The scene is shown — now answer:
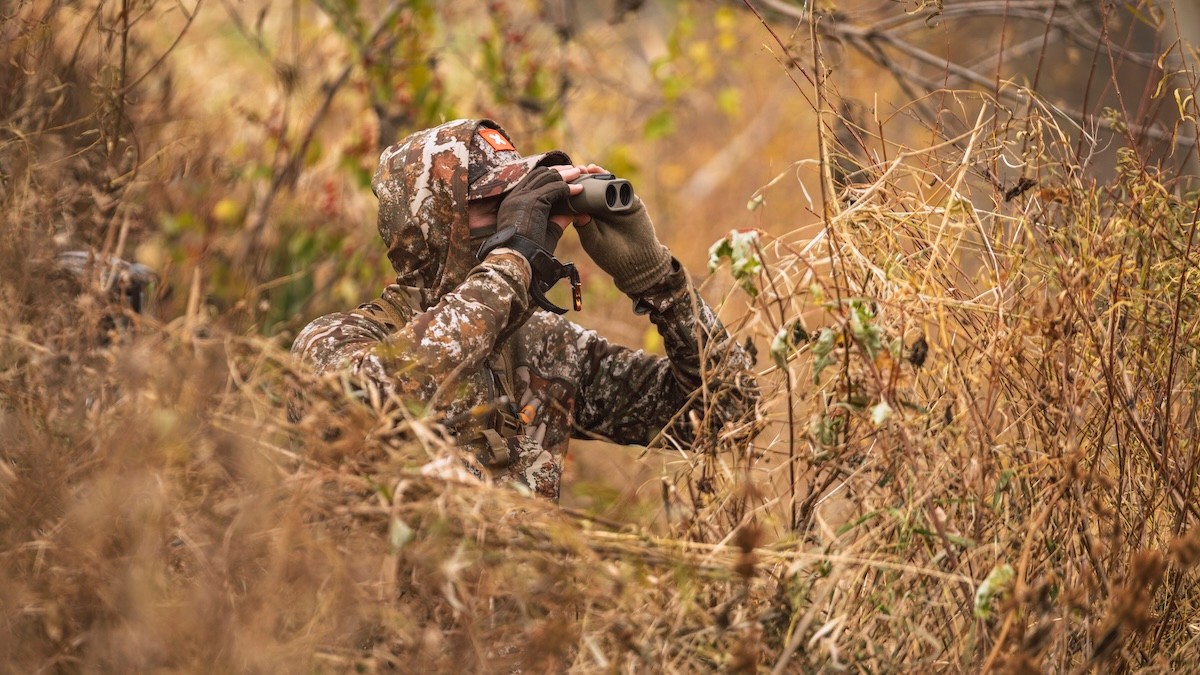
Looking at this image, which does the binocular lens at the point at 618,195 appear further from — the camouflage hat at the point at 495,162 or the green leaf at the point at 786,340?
the green leaf at the point at 786,340

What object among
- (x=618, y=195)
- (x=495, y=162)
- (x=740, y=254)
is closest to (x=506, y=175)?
(x=495, y=162)

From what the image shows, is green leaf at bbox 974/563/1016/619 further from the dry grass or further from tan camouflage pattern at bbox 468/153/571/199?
tan camouflage pattern at bbox 468/153/571/199

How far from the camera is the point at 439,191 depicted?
8.99 feet

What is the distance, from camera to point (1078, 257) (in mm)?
2273

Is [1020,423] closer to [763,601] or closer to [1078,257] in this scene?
[1078,257]

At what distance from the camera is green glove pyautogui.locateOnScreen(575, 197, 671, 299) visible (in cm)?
277

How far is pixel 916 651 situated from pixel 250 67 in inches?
339

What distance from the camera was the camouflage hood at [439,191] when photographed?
2.73 m

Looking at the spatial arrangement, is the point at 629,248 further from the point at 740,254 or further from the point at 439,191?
the point at 740,254

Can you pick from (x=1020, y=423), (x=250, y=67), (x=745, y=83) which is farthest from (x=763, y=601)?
(x=745, y=83)

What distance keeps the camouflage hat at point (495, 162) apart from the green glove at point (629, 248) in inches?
7.2

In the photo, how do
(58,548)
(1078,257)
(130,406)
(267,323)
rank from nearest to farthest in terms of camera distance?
(58,548)
(130,406)
(1078,257)
(267,323)

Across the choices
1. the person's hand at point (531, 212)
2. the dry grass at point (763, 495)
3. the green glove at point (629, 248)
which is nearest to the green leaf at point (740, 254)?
the dry grass at point (763, 495)

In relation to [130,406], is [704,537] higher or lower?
lower
